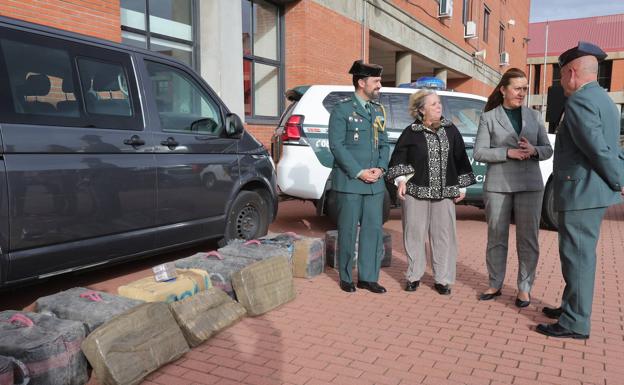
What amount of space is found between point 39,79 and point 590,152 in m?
3.79

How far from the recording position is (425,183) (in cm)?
450

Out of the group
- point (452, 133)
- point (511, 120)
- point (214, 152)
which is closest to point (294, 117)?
point (214, 152)

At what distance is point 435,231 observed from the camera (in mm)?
4605

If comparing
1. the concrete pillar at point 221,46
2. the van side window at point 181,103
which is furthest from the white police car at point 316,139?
the concrete pillar at point 221,46

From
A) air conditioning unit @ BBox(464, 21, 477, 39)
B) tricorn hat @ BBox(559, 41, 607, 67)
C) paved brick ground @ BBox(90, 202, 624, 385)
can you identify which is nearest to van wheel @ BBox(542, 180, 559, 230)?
paved brick ground @ BBox(90, 202, 624, 385)

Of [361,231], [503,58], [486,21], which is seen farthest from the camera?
[503,58]

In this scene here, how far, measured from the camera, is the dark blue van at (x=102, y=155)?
11.6ft

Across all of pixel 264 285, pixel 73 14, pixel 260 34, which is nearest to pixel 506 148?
pixel 264 285

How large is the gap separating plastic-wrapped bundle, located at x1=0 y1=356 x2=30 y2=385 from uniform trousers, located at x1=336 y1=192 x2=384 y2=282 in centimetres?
274

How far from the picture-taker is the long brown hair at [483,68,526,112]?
416 cm

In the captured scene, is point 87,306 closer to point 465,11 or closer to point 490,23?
point 465,11

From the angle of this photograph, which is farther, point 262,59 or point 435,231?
point 262,59

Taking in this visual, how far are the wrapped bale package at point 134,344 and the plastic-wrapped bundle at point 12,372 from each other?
35cm

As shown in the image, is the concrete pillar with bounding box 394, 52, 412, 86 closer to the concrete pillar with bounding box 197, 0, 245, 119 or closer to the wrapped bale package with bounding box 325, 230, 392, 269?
the concrete pillar with bounding box 197, 0, 245, 119
